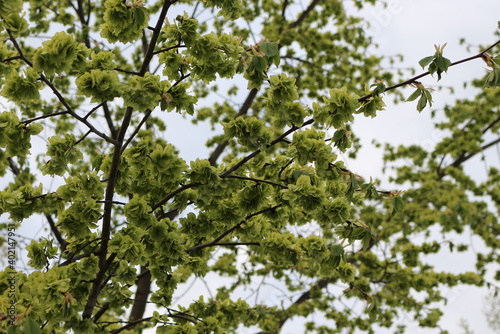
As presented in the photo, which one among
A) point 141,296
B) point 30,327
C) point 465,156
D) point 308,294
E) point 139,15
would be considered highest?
point 465,156

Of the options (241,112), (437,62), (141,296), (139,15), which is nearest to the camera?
(437,62)

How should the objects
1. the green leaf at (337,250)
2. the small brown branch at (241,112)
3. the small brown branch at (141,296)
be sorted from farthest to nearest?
the small brown branch at (241,112) < the small brown branch at (141,296) < the green leaf at (337,250)

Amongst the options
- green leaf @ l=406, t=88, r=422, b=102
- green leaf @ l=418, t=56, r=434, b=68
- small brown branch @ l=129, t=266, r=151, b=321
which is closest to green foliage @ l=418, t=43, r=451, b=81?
green leaf @ l=418, t=56, r=434, b=68

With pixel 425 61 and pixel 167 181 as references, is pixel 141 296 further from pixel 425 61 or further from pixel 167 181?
pixel 425 61

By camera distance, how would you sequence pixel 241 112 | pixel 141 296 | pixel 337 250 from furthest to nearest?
pixel 241 112, pixel 141 296, pixel 337 250

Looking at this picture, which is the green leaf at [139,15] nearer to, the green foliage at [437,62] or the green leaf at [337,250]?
the green foliage at [437,62]

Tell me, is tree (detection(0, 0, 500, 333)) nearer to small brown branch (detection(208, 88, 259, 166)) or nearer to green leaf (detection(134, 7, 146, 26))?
green leaf (detection(134, 7, 146, 26))

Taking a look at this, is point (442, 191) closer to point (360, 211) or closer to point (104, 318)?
point (360, 211)

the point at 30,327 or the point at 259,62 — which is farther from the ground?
the point at 259,62

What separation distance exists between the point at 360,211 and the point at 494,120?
374cm

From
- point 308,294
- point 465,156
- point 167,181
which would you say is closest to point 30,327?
point 167,181

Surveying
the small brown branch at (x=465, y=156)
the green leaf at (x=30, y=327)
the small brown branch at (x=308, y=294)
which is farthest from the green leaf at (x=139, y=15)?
the small brown branch at (x=465, y=156)

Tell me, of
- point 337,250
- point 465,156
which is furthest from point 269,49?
point 465,156

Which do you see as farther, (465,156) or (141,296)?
(465,156)
